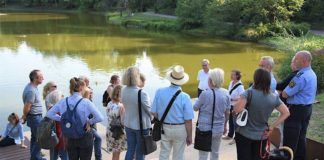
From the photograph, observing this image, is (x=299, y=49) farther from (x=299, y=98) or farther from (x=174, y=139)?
(x=174, y=139)

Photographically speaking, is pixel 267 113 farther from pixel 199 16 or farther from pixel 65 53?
pixel 199 16

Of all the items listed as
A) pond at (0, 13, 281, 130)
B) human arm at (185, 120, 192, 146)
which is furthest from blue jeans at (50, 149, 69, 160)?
pond at (0, 13, 281, 130)

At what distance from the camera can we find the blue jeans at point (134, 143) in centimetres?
489

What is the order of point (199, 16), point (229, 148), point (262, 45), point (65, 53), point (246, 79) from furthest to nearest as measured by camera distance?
point (199, 16) → point (262, 45) → point (65, 53) → point (246, 79) → point (229, 148)

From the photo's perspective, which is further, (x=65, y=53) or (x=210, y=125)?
(x=65, y=53)

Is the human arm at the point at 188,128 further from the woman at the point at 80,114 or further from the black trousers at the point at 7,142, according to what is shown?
the black trousers at the point at 7,142

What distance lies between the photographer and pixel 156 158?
19.6 ft

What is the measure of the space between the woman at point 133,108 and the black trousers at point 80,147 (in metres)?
0.53

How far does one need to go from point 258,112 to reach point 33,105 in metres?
3.07

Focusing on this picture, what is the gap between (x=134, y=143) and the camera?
16.5ft

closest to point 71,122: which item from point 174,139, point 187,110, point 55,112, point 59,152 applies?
point 55,112

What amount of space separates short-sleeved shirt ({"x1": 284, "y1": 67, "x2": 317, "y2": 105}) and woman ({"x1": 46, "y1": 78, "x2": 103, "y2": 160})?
233 centimetres

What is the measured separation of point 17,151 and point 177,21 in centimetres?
3463

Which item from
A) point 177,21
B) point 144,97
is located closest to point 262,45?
point 177,21
